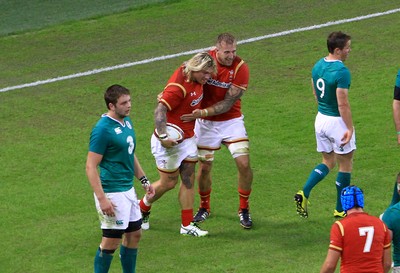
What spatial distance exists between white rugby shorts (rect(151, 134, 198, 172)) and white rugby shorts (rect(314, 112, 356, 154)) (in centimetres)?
159

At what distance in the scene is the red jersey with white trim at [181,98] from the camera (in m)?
12.8

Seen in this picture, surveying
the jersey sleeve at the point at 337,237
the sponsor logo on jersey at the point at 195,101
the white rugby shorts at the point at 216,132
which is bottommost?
the jersey sleeve at the point at 337,237

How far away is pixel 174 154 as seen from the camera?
13102 millimetres

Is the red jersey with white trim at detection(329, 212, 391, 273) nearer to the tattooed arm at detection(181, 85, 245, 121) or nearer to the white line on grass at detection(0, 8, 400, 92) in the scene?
the tattooed arm at detection(181, 85, 245, 121)

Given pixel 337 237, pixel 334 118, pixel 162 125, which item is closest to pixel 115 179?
pixel 162 125

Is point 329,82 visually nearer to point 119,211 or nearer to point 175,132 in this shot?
point 175,132

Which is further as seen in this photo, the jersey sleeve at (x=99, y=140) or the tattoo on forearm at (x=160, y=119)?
the tattoo on forearm at (x=160, y=119)

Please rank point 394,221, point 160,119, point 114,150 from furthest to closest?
point 160,119
point 114,150
point 394,221

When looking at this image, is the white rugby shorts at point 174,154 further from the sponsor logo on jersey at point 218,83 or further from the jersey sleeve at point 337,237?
the jersey sleeve at point 337,237

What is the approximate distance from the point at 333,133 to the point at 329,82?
64 centimetres

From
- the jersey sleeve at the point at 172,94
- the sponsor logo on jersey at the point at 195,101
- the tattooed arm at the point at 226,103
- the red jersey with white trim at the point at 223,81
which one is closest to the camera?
the jersey sleeve at the point at 172,94

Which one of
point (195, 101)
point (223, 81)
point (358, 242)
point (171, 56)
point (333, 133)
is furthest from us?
point (171, 56)

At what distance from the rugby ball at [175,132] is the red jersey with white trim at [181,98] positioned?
38mm

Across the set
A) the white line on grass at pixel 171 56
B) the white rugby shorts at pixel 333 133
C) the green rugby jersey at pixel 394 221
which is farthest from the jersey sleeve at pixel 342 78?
the white line on grass at pixel 171 56
